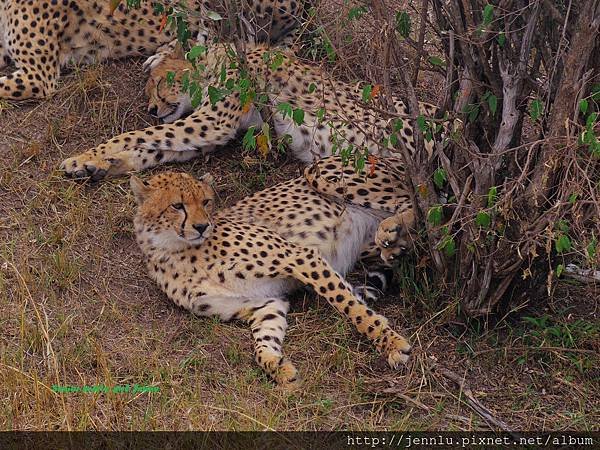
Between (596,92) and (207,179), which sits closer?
(596,92)

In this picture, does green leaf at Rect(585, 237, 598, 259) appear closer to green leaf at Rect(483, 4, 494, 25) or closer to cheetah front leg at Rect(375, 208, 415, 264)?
green leaf at Rect(483, 4, 494, 25)

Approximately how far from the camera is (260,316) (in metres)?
4.67

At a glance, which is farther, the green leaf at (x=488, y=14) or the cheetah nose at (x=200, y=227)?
the cheetah nose at (x=200, y=227)

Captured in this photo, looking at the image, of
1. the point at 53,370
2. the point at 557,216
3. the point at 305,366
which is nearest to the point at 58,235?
the point at 53,370

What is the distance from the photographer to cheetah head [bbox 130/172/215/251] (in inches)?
189

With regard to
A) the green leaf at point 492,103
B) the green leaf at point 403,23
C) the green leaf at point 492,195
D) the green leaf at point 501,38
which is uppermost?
the green leaf at point 501,38

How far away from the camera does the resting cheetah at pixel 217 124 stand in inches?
217

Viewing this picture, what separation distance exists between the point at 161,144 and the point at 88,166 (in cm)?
41

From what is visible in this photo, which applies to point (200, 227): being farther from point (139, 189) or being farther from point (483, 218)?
point (483, 218)

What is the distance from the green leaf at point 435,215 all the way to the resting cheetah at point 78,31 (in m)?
2.21

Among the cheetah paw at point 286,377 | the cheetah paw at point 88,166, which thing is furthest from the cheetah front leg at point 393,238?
the cheetah paw at point 88,166

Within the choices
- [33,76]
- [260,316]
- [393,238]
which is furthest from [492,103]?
[33,76]

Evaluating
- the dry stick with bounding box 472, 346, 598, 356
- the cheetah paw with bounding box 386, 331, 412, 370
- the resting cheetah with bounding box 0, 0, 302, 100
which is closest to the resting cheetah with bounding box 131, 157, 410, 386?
the cheetah paw with bounding box 386, 331, 412, 370

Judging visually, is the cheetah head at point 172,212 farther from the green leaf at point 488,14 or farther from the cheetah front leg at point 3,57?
the cheetah front leg at point 3,57
